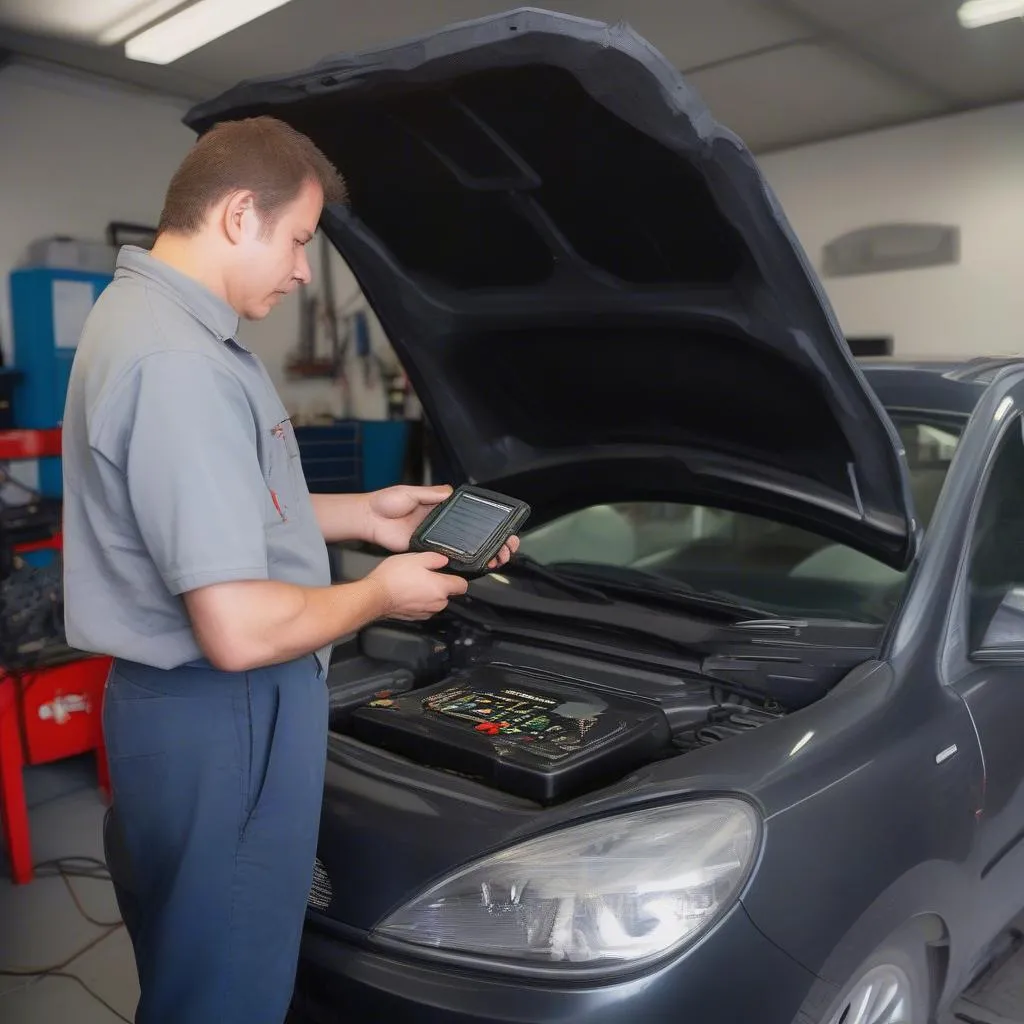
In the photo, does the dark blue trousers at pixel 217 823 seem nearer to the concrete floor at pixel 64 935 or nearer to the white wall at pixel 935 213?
the concrete floor at pixel 64 935

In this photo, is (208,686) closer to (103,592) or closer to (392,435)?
(103,592)

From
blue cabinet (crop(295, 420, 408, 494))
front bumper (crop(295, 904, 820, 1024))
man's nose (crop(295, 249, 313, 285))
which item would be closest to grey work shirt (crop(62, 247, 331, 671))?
man's nose (crop(295, 249, 313, 285))

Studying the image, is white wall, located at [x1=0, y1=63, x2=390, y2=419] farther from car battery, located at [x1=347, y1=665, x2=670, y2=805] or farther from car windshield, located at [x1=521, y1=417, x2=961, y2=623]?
car battery, located at [x1=347, y1=665, x2=670, y2=805]

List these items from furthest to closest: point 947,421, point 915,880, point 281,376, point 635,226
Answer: point 281,376, point 947,421, point 635,226, point 915,880

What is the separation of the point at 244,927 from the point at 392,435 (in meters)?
6.01

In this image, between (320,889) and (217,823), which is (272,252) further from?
(320,889)

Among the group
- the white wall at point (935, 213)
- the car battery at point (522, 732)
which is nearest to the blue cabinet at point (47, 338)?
the car battery at point (522, 732)

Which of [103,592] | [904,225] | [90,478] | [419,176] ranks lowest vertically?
[103,592]

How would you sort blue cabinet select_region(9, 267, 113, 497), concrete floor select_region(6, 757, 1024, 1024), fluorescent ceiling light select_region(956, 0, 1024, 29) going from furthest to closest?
1. blue cabinet select_region(9, 267, 113, 497)
2. fluorescent ceiling light select_region(956, 0, 1024, 29)
3. concrete floor select_region(6, 757, 1024, 1024)

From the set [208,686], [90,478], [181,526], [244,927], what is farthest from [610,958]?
[90,478]

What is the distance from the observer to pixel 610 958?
3.77 ft

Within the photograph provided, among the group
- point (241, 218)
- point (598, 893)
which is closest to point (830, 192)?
point (241, 218)

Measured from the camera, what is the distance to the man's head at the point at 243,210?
3.85 feet

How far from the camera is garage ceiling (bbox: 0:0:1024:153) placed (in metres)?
4.64
